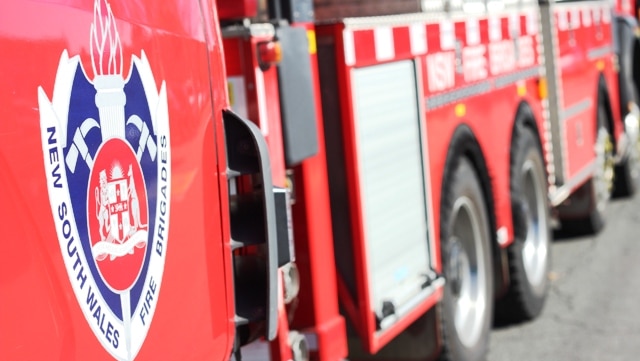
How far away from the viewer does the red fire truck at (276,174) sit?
7.93ft

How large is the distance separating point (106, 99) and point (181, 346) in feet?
2.17

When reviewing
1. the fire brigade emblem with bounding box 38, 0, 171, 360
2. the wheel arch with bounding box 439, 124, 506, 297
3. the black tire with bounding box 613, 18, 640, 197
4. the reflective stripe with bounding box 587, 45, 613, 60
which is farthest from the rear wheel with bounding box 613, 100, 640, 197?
the fire brigade emblem with bounding box 38, 0, 171, 360

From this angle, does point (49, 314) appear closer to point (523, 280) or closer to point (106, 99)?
point (106, 99)

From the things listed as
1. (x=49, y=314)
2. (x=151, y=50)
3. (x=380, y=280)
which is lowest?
(x=380, y=280)

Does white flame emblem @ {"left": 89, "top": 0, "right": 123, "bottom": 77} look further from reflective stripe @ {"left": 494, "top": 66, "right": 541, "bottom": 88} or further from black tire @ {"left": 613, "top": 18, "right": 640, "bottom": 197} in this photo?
black tire @ {"left": 613, "top": 18, "right": 640, "bottom": 197}

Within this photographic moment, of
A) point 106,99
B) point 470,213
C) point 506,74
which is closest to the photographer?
point 106,99

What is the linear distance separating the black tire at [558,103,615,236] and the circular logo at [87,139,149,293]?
7.43 m

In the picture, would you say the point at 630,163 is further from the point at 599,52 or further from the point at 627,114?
the point at 599,52

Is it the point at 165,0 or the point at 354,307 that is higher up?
the point at 165,0

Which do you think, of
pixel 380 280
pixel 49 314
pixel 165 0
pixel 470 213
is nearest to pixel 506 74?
pixel 470 213

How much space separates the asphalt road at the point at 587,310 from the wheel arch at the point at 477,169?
0.40 metres

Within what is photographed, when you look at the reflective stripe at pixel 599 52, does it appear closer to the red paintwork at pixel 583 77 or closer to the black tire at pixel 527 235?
the red paintwork at pixel 583 77

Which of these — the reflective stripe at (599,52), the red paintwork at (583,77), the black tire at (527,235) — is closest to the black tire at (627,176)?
the red paintwork at (583,77)

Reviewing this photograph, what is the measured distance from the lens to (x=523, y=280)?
730 centimetres
